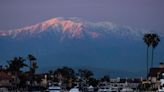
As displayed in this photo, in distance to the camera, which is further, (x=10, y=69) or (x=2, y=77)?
(x=10, y=69)

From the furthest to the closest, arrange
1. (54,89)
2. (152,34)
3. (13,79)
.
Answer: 1. (13,79)
2. (152,34)
3. (54,89)

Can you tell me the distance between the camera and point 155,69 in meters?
180

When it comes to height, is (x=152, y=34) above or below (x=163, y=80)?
above

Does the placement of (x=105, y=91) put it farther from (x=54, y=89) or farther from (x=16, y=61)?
(x=16, y=61)

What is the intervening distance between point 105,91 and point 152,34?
5771cm

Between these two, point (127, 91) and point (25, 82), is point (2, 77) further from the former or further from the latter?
point (127, 91)

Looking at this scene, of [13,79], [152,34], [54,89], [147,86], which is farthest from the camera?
[13,79]

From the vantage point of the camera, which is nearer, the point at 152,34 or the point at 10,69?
the point at 152,34

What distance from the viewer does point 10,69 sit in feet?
645

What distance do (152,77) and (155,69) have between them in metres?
7.98

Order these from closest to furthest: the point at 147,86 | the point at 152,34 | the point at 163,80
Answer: the point at 163,80 → the point at 147,86 → the point at 152,34

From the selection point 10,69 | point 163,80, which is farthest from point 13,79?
point 163,80

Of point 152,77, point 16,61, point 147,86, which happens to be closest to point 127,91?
point 147,86

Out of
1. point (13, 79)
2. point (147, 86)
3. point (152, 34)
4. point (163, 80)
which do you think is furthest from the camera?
point (13, 79)
